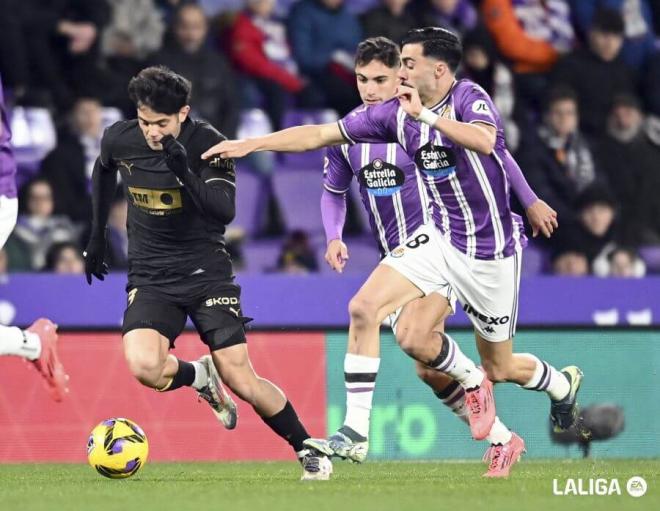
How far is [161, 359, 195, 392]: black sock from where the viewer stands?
338 inches

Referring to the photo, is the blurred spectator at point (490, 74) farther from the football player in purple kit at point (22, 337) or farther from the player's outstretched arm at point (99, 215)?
the football player in purple kit at point (22, 337)

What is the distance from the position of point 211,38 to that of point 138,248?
606 centimetres

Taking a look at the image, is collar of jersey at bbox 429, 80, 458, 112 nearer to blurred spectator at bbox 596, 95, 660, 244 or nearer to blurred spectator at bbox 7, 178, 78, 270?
blurred spectator at bbox 7, 178, 78, 270

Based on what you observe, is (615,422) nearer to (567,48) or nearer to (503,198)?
(503,198)

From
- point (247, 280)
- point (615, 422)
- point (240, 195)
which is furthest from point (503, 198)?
point (240, 195)

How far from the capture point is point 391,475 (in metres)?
8.48

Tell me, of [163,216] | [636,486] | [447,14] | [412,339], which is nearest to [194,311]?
[163,216]

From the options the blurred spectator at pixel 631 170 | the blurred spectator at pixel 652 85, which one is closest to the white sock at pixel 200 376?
the blurred spectator at pixel 631 170

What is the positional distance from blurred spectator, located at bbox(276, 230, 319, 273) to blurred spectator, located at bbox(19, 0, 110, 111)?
2100 millimetres

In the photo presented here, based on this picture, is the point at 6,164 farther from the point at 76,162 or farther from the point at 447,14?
the point at 447,14

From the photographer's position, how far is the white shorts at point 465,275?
26.8 feet

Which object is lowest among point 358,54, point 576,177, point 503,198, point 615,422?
point 615,422

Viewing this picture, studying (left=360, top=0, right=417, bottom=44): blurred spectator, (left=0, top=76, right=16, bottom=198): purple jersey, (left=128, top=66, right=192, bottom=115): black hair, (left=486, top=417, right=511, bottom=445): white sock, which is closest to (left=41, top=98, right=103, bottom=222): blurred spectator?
(left=360, top=0, right=417, bottom=44): blurred spectator

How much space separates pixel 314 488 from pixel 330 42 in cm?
725
